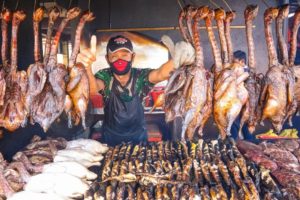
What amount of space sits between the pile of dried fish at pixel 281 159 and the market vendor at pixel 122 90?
7.18ft

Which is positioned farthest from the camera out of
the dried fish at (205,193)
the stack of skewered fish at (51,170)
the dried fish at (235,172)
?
the dried fish at (235,172)

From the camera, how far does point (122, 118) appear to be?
6480 millimetres

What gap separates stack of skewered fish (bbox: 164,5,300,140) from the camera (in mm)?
3619

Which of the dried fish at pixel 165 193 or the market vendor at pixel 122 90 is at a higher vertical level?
the market vendor at pixel 122 90

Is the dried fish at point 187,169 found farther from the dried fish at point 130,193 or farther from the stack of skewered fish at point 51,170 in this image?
the stack of skewered fish at point 51,170

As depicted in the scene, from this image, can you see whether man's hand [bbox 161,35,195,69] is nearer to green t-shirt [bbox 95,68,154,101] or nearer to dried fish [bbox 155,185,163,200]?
dried fish [bbox 155,185,163,200]

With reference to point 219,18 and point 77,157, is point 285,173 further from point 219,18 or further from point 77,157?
point 77,157

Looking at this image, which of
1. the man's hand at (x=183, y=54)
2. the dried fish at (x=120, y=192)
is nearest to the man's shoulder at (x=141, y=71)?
the man's hand at (x=183, y=54)

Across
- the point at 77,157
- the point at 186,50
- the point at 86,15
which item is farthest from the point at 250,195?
the point at 86,15

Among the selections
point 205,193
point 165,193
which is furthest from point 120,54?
point 205,193

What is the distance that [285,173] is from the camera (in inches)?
151

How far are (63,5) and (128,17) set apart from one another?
4.18 feet

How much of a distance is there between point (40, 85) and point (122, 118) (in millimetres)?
2906

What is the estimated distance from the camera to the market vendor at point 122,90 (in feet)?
20.5
